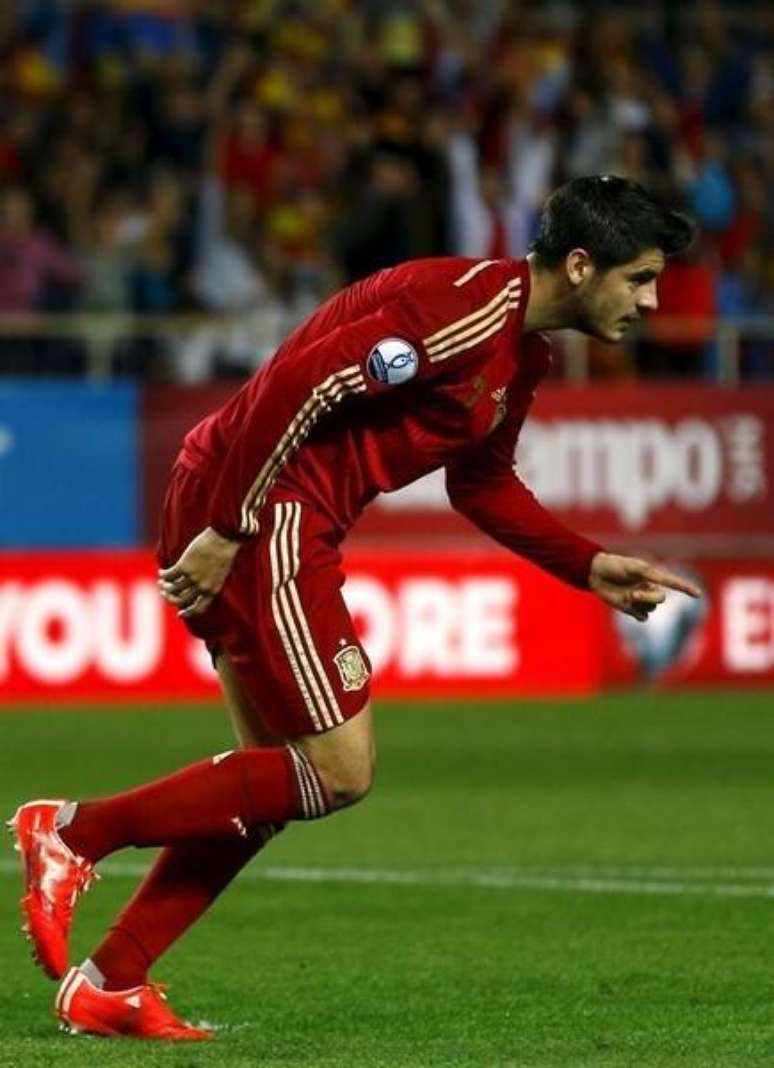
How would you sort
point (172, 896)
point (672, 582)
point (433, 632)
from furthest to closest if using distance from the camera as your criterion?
point (433, 632), point (672, 582), point (172, 896)

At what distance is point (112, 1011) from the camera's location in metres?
6.68

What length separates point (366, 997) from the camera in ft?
24.0

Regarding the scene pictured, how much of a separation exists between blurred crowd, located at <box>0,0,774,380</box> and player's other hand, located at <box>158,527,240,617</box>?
11.5 m

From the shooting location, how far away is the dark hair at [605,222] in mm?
6562

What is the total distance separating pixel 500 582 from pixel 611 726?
1.92 metres

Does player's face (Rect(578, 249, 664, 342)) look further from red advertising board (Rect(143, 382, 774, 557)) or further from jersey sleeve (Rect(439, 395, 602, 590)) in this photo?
red advertising board (Rect(143, 382, 774, 557))

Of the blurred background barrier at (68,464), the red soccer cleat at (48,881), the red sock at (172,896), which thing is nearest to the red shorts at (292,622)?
the red sock at (172,896)

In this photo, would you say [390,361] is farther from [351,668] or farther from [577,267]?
[351,668]

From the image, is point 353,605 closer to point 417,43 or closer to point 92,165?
point 92,165

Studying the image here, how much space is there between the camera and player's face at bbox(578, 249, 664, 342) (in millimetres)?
6605

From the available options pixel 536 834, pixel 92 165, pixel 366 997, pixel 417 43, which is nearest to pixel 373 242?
pixel 92 165

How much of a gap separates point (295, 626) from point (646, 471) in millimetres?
13747

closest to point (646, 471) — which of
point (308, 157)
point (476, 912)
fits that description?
point (308, 157)

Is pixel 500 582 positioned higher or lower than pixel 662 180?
lower
